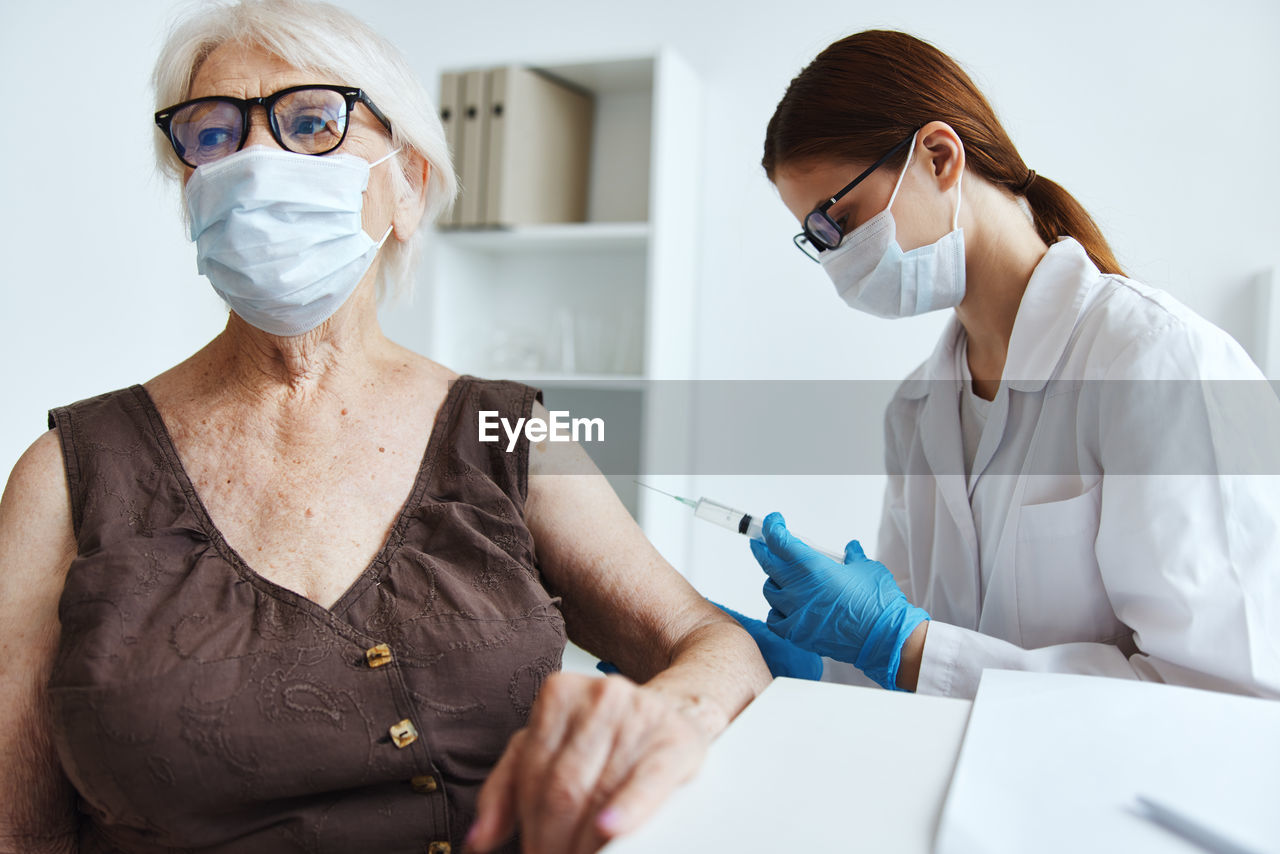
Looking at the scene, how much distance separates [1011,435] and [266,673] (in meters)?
1.02

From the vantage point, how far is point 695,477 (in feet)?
9.55

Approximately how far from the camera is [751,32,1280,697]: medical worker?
37.8 inches

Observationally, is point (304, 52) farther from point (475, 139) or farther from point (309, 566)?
point (475, 139)

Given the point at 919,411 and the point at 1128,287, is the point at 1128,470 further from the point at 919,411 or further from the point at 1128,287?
the point at 919,411

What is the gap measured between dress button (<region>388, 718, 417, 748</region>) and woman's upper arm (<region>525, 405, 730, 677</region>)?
28 cm

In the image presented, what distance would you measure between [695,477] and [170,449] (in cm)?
204

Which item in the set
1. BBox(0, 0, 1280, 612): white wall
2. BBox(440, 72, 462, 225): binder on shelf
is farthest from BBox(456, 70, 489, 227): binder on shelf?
BBox(0, 0, 1280, 612): white wall

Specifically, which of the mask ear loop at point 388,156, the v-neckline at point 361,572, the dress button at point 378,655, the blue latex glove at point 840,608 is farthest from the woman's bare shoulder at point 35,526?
the blue latex glove at point 840,608

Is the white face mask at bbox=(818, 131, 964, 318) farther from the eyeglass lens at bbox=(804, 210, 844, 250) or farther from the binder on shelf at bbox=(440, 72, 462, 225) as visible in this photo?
the binder on shelf at bbox=(440, 72, 462, 225)

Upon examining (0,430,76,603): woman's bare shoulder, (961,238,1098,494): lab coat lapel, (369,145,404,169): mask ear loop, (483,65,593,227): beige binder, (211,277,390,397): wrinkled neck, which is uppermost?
(483,65,593,227): beige binder

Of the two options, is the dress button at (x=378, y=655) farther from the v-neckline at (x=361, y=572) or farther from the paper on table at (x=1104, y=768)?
the paper on table at (x=1104, y=768)

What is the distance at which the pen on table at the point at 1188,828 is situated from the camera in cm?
49

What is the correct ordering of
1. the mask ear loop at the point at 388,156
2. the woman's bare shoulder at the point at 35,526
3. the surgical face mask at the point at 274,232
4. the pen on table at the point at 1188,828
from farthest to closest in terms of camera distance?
1. the mask ear loop at the point at 388,156
2. the surgical face mask at the point at 274,232
3. the woman's bare shoulder at the point at 35,526
4. the pen on table at the point at 1188,828

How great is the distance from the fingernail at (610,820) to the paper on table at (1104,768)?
0.18 m
